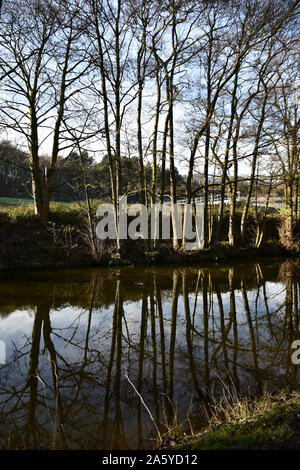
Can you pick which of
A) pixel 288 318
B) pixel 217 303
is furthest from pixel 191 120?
pixel 288 318

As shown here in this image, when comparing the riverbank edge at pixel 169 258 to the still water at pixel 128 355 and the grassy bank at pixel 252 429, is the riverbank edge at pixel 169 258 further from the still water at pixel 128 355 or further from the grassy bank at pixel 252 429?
the grassy bank at pixel 252 429

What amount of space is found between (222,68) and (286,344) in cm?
1265

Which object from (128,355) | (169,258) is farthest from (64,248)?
(128,355)

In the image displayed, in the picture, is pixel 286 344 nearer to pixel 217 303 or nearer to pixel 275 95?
pixel 217 303

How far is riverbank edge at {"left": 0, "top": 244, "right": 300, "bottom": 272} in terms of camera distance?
13.0 meters

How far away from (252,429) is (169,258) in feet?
39.1

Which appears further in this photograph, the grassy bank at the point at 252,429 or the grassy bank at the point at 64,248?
the grassy bank at the point at 64,248

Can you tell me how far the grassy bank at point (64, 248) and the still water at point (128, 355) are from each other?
2.90 metres

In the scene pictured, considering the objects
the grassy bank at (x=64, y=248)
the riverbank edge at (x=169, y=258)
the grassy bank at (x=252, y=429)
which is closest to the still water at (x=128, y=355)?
the grassy bank at (x=252, y=429)

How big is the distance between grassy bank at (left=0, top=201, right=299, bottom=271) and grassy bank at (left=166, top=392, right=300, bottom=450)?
10.3m

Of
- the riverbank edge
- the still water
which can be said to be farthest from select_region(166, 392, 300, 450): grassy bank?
the riverbank edge

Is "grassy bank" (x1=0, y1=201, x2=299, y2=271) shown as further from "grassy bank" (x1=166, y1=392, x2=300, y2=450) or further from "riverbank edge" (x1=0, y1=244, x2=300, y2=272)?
"grassy bank" (x1=166, y1=392, x2=300, y2=450)

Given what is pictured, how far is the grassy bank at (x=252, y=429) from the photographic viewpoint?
8.91 ft

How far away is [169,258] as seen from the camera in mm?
14844
